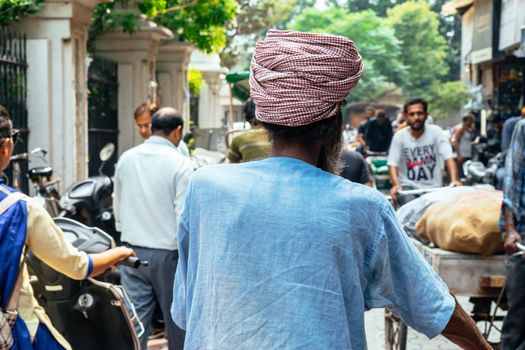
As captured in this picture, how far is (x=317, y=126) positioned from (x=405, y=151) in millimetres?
7499

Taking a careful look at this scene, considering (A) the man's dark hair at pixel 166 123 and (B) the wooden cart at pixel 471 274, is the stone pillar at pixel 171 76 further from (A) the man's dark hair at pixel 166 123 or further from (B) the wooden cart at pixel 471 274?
(B) the wooden cart at pixel 471 274

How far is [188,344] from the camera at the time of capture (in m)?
2.85

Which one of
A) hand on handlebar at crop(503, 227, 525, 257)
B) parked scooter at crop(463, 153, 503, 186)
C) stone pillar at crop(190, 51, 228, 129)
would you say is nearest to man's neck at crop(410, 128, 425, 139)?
hand on handlebar at crop(503, 227, 525, 257)

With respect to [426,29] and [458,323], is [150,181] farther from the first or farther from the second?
[426,29]

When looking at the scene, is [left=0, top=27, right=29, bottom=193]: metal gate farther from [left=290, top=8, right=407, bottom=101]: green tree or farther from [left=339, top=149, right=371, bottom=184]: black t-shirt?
[left=290, top=8, right=407, bottom=101]: green tree

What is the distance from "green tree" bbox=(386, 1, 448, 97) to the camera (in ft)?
248

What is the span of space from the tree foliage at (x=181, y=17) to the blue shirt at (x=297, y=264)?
12.1 meters

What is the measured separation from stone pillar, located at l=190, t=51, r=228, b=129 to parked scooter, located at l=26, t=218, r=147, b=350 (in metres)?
26.0

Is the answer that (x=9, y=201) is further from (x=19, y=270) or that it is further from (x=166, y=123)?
(x=166, y=123)

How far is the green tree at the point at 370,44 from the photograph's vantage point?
238 feet

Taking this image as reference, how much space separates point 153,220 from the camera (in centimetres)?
638

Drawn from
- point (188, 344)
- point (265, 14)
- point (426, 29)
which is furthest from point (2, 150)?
point (426, 29)

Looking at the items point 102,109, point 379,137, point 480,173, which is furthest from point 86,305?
point 379,137

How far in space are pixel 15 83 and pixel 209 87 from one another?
71.8ft
